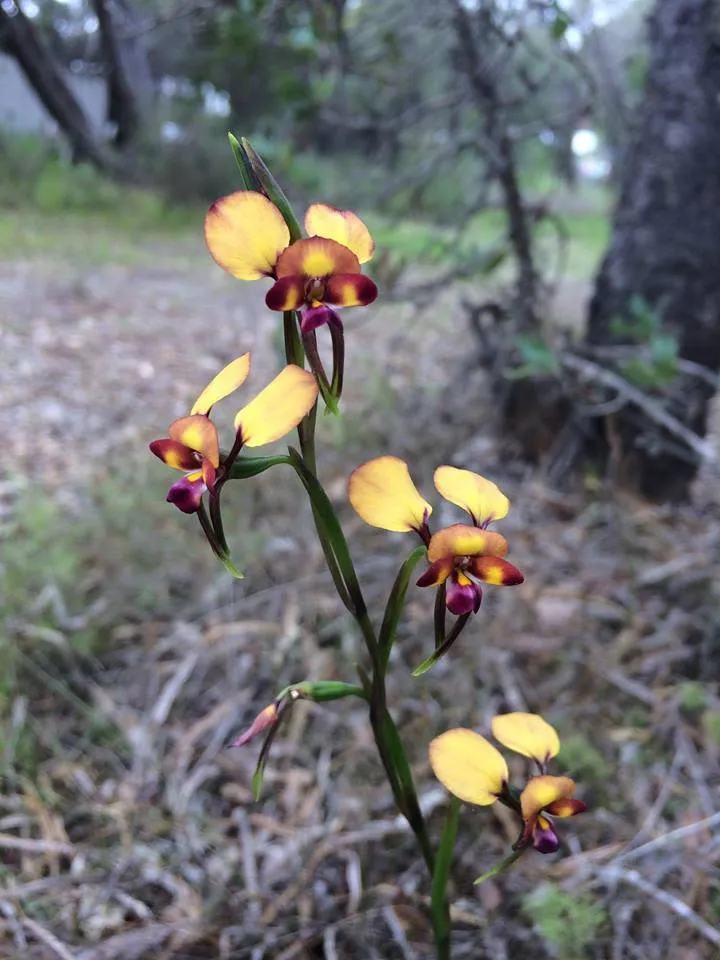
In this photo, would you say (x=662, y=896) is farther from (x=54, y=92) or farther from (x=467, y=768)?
(x=54, y=92)

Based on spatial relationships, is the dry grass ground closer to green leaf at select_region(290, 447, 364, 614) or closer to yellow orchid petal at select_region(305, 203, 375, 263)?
green leaf at select_region(290, 447, 364, 614)

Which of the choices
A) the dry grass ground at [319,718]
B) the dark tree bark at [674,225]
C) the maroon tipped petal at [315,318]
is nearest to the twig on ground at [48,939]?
the dry grass ground at [319,718]

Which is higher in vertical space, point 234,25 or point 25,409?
point 234,25

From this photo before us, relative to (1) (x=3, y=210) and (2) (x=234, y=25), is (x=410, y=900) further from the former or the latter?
(1) (x=3, y=210)

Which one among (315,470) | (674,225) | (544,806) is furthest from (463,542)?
(674,225)

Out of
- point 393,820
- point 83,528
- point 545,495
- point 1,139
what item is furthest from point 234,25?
point 1,139

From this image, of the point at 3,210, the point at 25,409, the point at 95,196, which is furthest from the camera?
the point at 95,196

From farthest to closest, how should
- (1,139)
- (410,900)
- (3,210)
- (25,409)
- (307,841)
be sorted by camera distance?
(1,139) → (3,210) → (25,409) → (307,841) → (410,900)
